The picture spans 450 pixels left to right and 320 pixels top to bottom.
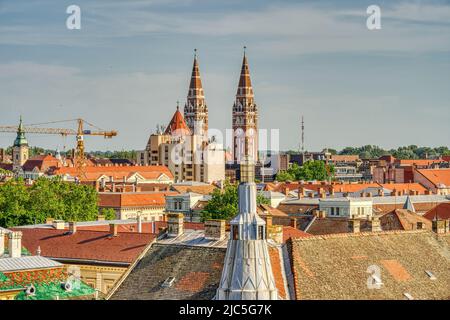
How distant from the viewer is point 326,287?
30828 mm

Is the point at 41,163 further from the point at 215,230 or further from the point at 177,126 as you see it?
the point at 215,230

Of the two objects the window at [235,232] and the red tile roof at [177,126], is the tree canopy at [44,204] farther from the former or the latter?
→ the red tile roof at [177,126]

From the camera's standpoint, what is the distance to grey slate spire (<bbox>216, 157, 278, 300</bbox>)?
23.1m

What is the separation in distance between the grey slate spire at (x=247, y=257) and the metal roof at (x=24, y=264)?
561 inches

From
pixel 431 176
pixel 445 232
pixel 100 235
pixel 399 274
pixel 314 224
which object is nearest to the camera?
pixel 399 274

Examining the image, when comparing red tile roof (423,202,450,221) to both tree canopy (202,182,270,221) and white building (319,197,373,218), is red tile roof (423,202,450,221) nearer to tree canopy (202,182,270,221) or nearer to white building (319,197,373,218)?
white building (319,197,373,218)

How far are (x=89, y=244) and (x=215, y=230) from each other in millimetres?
16535

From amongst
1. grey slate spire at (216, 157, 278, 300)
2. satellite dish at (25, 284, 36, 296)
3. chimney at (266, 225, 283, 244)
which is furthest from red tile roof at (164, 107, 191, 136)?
grey slate spire at (216, 157, 278, 300)

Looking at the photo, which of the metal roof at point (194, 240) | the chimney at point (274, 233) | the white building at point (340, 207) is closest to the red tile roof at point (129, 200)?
the white building at point (340, 207)

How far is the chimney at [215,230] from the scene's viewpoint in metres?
34.9

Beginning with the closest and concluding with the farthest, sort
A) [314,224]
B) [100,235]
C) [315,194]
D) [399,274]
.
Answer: [399,274], [100,235], [314,224], [315,194]

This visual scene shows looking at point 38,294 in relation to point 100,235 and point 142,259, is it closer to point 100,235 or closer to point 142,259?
point 142,259
